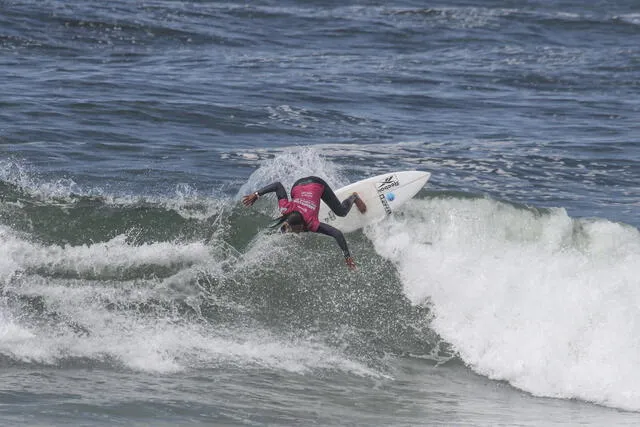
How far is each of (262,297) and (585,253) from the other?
4083 mm

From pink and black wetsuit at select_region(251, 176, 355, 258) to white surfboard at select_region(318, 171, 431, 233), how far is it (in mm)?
517

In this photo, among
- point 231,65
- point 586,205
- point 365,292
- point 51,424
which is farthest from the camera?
point 231,65

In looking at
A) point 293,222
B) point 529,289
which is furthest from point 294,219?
point 529,289

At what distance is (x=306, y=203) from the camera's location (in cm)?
1099

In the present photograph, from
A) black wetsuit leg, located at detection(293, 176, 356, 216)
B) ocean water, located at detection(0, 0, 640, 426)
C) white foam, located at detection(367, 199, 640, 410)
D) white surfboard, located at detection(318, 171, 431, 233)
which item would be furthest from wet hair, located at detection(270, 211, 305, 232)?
white foam, located at detection(367, 199, 640, 410)

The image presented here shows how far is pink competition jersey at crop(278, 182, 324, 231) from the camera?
1090 cm

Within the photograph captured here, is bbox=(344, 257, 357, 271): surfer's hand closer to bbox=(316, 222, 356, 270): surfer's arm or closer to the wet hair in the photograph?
bbox=(316, 222, 356, 270): surfer's arm

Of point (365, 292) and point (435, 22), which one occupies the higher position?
point (435, 22)

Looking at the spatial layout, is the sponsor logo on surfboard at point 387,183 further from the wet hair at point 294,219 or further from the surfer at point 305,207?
the wet hair at point 294,219

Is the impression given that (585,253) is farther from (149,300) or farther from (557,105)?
(557,105)

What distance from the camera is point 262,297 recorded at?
11305 millimetres

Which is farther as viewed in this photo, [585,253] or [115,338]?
[585,253]

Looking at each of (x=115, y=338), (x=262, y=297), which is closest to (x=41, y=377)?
(x=115, y=338)

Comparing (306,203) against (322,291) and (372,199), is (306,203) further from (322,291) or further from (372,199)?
(372,199)
